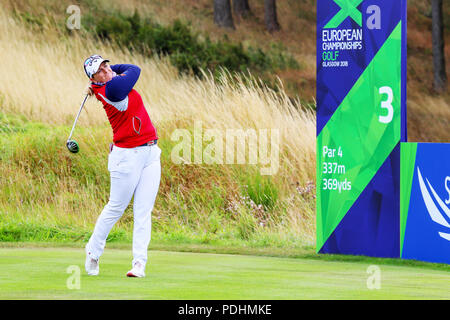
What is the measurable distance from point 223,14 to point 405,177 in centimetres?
2855

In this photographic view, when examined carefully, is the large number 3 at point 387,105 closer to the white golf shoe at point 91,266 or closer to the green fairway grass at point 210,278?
the green fairway grass at point 210,278

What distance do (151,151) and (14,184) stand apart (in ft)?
24.3

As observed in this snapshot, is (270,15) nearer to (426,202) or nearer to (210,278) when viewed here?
(426,202)

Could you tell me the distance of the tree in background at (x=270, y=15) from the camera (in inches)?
1622

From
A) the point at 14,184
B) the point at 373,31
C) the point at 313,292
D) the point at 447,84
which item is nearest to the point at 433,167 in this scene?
the point at 373,31

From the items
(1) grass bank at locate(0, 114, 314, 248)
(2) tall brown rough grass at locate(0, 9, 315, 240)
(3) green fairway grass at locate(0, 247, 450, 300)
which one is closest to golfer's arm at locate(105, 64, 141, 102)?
(3) green fairway grass at locate(0, 247, 450, 300)

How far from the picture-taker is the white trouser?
26.6ft

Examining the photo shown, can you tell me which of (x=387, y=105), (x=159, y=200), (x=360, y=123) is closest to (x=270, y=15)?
(x=159, y=200)

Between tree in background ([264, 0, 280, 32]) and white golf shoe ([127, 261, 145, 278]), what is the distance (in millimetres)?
34036

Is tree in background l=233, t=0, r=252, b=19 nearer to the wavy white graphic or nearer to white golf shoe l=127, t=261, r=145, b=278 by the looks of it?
the wavy white graphic

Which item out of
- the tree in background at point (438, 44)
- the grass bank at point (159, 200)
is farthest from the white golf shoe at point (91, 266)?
the tree in background at point (438, 44)

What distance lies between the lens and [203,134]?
15.3m

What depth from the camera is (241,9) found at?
139ft
